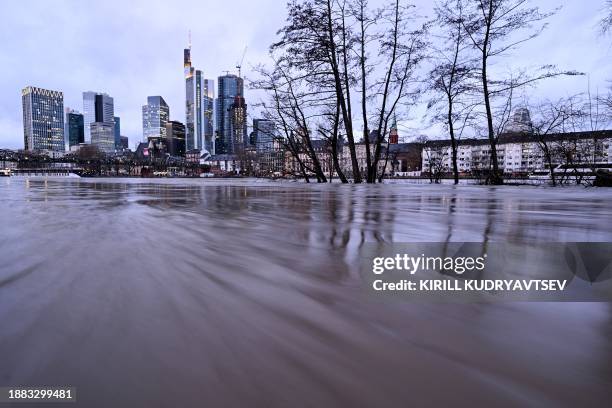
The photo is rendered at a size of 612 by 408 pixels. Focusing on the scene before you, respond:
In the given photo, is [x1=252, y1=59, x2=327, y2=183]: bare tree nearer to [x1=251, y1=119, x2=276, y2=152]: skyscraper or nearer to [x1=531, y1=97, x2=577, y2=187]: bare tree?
[x1=251, y1=119, x2=276, y2=152]: skyscraper

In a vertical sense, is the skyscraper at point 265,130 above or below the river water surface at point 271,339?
above

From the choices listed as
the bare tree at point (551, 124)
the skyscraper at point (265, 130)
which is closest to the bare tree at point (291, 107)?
the skyscraper at point (265, 130)

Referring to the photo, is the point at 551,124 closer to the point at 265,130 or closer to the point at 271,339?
the point at 265,130

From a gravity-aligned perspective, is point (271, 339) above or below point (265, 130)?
below

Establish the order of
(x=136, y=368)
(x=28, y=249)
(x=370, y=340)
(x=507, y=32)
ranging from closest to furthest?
(x=136, y=368), (x=370, y=340), (x=28, y=249), (x=507, y=32)

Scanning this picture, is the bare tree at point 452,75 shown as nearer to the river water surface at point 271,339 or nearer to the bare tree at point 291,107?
the bare tree at point 291,107

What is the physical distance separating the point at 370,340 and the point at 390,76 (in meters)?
17.1

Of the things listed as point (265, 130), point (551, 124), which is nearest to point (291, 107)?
point (265, 130)

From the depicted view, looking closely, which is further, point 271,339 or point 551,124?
point 551,124

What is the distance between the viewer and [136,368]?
2.77 feet

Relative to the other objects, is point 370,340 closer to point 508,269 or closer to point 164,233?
point 508,269

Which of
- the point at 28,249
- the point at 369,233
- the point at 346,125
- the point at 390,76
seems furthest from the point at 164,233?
the point at 390,76

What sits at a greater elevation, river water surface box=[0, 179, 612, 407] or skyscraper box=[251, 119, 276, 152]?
skyscraper box=[251, 119, 276, 152]

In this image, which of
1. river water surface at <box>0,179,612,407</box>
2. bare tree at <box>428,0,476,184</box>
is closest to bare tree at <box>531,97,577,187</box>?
bare tree at <box>428,0,476,184</box>
